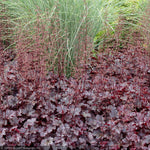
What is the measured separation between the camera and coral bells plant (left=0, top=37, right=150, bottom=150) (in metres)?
1.87

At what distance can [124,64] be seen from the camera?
3111 mm

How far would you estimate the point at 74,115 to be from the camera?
2.09 meters

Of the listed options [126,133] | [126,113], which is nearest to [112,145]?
[126,133]

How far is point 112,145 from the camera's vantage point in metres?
1.86

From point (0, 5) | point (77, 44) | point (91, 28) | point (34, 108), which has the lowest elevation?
point (34, 108)

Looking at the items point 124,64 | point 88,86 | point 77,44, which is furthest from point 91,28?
point 88,86

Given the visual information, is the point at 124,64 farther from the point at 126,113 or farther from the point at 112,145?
the point at 112,145

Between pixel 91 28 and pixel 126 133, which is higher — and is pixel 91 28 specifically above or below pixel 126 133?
above

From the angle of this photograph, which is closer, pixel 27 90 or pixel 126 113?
pixel 126 113

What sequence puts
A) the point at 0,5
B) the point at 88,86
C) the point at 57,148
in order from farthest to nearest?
the point at 0,5 → the point at 88,86 → the point at 57,148

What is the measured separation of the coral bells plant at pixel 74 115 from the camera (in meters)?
1.87

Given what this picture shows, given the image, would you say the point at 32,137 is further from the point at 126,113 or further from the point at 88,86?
the point at 88,86

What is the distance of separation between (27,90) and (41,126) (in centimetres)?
49

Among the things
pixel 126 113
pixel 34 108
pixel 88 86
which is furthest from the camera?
pixel 88 86
